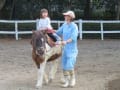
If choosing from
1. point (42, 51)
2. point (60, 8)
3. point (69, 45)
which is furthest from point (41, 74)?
point (60, 8)

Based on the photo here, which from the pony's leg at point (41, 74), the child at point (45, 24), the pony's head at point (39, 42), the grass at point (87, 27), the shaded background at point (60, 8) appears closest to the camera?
the pony's head at point (39, 42)

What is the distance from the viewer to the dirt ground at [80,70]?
10.8m

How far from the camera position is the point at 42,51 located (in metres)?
10.0

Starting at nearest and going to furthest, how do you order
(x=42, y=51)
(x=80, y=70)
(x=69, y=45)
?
1. (x=42, y=51)
2. (x=69, y=45)
3. (x=80, y=70)

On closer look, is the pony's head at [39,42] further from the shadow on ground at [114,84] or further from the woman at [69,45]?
the shadow on ground at [114,84]

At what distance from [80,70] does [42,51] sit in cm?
366

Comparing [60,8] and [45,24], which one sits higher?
[45,24]

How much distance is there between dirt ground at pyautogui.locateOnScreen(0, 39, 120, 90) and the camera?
1080cm

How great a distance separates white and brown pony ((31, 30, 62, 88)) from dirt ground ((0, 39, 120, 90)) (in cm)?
44

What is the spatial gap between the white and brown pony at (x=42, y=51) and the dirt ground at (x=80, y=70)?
1.44ft

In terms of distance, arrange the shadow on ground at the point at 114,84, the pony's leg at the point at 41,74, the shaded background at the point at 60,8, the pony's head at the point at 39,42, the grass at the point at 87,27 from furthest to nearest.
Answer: the shaded background at the point at 60,8, the grass at the point at 87,27, the shadow on ground at the point at 114,84, the pony's leg at the point at 41,74, the pony's head at the point at 39,42

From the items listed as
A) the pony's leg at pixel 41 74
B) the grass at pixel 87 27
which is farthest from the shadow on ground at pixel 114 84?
the grass at pixel 87 27

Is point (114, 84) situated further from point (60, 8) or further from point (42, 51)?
point (60, 8)

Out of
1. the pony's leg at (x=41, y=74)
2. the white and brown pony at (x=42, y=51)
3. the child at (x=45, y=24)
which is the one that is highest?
the child at (x=45, y=24)
